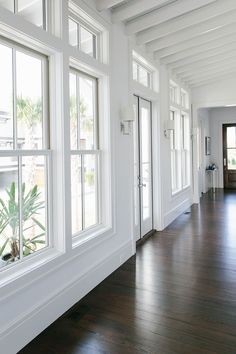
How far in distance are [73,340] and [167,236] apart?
10.0ft

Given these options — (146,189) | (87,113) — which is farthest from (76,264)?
(146,189)

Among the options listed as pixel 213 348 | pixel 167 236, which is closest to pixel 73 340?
pixel 213 348

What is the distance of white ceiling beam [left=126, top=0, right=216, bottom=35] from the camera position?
365 cm

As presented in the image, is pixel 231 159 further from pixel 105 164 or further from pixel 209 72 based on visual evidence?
pixel 105 164

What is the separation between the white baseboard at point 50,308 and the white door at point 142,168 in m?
1.30

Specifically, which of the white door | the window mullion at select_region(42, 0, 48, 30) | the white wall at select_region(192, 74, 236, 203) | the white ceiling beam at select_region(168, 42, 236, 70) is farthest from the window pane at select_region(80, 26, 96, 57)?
the white wall at select_region(192, 74, 236, 203)

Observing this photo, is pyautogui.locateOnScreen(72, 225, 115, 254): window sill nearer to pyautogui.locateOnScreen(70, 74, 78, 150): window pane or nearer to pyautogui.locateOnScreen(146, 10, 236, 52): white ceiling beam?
pyautogui.locateOnScreen(70, 74, 78, 150): window pane

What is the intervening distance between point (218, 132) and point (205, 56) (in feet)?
18.6

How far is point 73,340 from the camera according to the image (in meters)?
2.30

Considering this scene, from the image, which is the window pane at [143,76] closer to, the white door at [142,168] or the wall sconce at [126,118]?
the white door at [142,168]

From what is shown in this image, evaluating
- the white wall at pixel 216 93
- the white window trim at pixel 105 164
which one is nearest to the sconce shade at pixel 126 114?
the white window trim at pixel 105 164

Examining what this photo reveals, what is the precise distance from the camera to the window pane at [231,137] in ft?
35.6

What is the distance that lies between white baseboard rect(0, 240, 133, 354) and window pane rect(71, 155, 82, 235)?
0.49 m

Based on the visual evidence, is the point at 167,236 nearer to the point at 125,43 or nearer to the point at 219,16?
the point at 125,43
